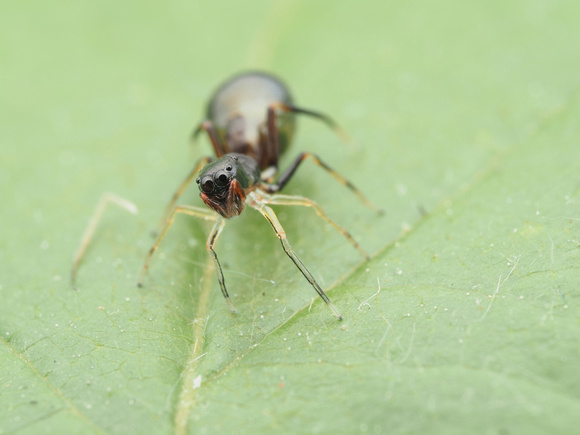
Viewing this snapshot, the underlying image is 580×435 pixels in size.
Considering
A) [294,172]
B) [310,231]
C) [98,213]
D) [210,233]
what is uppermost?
[294,172]

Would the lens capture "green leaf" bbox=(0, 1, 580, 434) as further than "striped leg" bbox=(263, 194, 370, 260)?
No

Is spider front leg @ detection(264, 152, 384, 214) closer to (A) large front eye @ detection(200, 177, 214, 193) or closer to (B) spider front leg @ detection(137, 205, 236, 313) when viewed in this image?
(B) spider front leg @ detection(137, 205, 236, 313)

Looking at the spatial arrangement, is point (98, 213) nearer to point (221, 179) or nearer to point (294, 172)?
point (221, 179)

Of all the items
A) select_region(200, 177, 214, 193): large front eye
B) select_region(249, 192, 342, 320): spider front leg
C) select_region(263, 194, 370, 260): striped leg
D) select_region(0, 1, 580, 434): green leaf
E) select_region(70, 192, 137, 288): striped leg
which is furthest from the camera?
select_region(70, 192, 137, 288): striped leg

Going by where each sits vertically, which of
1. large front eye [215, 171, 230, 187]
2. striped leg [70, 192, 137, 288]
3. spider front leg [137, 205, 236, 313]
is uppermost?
large front eye [215, 171, 230, 187]

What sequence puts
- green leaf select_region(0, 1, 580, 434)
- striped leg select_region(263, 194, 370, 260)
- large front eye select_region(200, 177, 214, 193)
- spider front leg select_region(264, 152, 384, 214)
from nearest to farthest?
green leaf select_region(0, 1, 580, 434) → large front eye select_region(200, 177, 214, 193) → striped leg select_region(263, 194, 370, 260) → spider front leg select_region(264, 152, 384, 214)

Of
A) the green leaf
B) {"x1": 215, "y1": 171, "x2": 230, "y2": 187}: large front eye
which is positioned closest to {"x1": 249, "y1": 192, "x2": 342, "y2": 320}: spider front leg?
the green leaf

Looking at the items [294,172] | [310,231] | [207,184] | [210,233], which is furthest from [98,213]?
[310,231]
